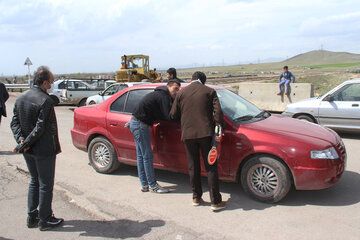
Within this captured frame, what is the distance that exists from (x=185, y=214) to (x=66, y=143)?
5.30 metres

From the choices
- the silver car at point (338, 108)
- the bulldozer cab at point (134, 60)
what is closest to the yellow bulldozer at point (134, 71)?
A: the bulldozer cab at point (134, 60)

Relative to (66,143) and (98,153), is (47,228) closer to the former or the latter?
(98,153)

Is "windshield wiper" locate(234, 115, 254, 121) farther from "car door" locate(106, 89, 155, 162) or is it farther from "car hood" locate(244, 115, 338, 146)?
"car door" locate(106, 89, 155, 162)

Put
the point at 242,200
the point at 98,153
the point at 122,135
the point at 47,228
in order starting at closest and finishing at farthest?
the point at 47,228 → the point at 242,200 → the point at 122,135 → the point at 98,153

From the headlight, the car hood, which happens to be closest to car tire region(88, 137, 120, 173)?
the car hood

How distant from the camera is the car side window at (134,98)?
5.48 metres

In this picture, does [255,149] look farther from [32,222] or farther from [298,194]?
[32,222]

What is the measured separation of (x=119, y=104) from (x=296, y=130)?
9.74 feet

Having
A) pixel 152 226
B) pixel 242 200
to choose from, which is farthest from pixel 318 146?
pixel 152 226

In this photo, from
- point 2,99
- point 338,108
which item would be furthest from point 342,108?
point 2,99

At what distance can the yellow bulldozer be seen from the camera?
833 inches

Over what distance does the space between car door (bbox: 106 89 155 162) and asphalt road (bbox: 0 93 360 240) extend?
512mm

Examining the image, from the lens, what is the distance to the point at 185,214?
411cm

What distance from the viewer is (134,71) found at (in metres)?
21.1
